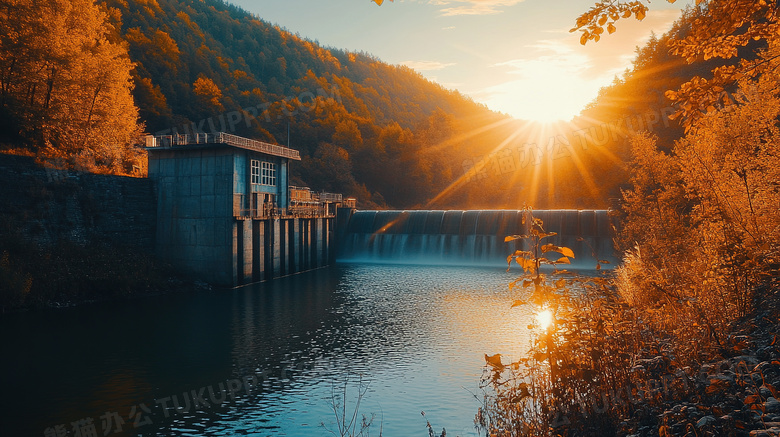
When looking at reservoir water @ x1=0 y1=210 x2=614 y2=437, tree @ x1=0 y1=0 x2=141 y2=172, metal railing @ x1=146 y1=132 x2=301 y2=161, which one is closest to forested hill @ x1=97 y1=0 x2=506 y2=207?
tree @ x1=0 y1=0 x2=141 y2=172

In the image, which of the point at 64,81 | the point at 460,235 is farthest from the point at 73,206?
the point at 460,235

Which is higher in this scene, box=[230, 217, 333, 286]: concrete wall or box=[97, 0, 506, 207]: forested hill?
box=[97, 0, 506, 207]: forested hill

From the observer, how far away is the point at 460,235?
177 ft

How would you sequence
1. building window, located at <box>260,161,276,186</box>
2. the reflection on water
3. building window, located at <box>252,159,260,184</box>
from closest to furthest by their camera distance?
the reflection on water → building window, located at <box>252,159,260,184</box> → building window, located at <box>260,161,276,186</box>

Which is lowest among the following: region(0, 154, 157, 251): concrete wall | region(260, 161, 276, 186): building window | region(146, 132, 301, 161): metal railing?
region(0, 154, 157, 251): concrete wall

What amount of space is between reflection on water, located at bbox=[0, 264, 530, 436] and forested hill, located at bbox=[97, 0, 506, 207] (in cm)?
5748

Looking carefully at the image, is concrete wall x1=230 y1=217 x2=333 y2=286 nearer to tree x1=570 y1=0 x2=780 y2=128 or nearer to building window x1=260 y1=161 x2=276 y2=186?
building window x1=260 y1=161 x2=276 y2=186

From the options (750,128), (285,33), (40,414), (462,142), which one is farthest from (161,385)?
(285,33)

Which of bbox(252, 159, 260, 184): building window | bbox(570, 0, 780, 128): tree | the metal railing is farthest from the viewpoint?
bbox(252, 159, 260, 184): building window

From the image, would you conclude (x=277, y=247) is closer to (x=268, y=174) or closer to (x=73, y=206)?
(x=268, y=174)

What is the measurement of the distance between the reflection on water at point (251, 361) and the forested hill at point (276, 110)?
5748 centimetres

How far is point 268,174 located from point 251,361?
26.9 meters

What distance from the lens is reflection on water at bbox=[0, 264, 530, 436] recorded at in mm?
13844

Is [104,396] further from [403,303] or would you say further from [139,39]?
[139,39]
